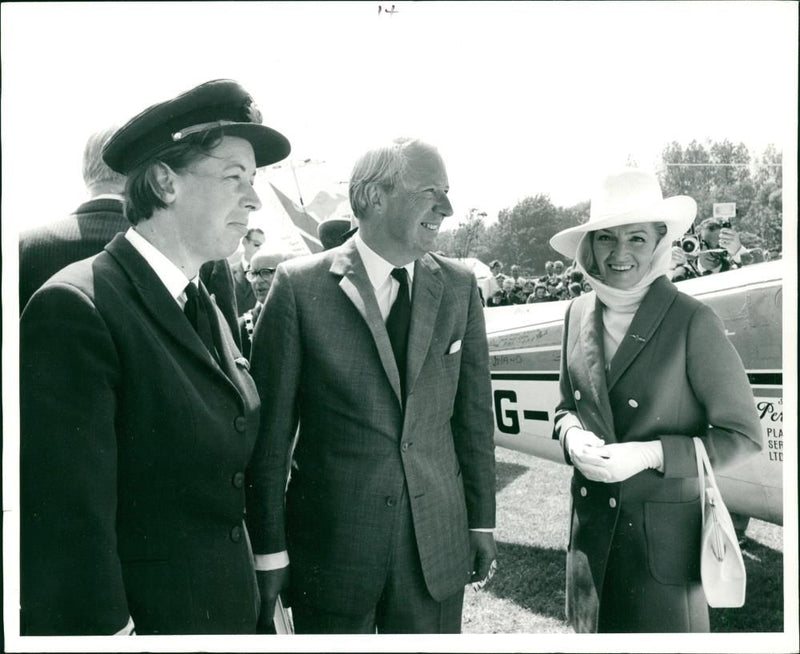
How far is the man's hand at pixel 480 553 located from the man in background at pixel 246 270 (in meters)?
1.55

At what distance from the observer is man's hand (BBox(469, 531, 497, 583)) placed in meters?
2.20

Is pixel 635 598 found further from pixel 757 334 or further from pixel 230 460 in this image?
pixel 230 460

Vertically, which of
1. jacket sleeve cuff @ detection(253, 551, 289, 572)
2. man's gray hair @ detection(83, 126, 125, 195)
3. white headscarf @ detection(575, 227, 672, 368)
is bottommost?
jacket sleeve cuff @ detection(253, 551, 289, 572)

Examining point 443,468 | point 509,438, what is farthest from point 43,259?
point 509,438

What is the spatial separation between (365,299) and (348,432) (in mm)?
413

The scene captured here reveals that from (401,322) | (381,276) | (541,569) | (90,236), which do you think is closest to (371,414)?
(401,322)

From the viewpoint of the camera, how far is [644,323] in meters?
2.16

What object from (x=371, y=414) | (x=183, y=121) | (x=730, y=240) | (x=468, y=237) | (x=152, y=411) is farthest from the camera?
(x=468, y=237)

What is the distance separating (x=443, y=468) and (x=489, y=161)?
52.6 inches

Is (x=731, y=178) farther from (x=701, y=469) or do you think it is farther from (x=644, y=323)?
(x=701, y=469)

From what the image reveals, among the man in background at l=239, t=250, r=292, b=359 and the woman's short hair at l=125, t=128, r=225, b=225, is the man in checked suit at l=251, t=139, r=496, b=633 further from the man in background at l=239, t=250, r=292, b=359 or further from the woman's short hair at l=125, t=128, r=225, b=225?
the man in background at l=239, t=250, r=292, b=359

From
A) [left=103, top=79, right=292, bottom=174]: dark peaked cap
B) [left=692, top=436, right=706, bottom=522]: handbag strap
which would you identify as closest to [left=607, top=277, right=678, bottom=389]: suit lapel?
[left=692, top=436, right=706, bottom=522]: handbag strap

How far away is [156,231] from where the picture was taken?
1773mm

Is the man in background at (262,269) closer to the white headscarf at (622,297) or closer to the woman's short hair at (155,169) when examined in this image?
the woman's short hair at (155,169)
